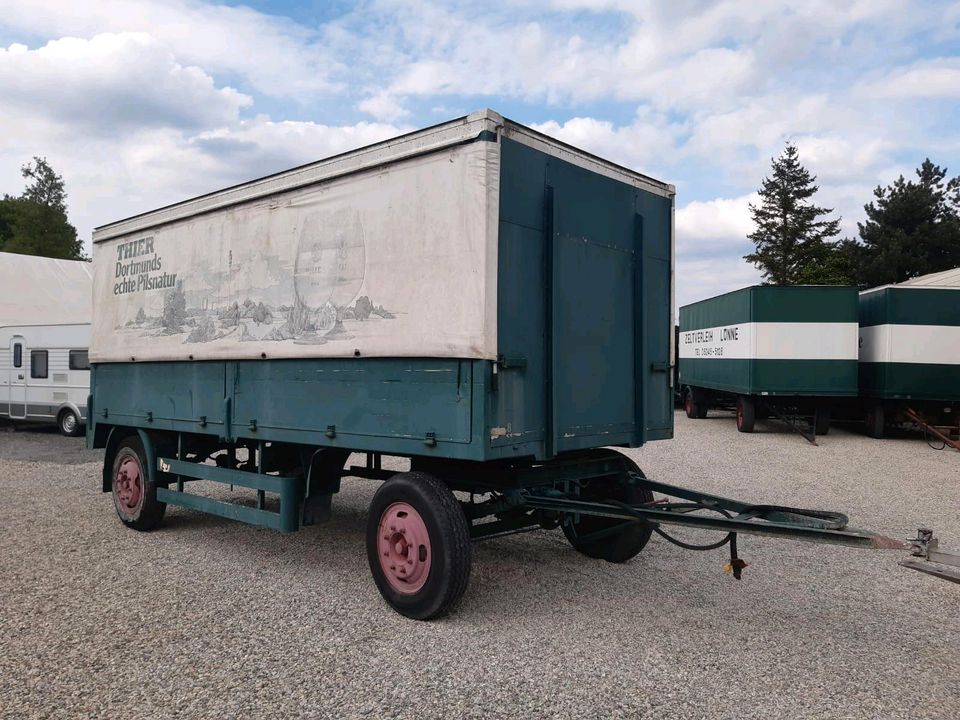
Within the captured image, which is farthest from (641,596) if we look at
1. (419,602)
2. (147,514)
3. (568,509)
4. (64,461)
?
(64,461)

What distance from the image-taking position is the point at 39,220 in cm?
4409

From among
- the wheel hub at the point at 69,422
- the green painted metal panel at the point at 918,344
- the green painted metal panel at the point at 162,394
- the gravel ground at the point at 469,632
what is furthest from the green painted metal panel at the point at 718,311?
the wheel hub at the point at 69,422

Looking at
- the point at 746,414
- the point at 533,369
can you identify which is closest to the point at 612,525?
the point at 533,369

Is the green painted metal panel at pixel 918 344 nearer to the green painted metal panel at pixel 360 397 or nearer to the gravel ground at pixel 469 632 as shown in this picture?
the gravel ground at pixel 469 632

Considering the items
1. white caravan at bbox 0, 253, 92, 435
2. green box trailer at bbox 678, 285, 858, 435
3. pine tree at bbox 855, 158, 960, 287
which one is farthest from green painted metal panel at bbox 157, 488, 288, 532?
pine tree at bbox 855, 158, 960, 287

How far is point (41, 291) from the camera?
860 inches

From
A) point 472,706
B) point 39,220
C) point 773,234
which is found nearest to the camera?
point 472,706

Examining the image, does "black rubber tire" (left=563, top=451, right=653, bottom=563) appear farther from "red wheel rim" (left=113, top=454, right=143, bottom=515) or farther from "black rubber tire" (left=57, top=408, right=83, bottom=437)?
"black rubber tire" (left=57, top=408, right=83, bottom=437)

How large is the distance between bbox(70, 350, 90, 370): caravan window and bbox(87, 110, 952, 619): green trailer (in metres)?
10.4

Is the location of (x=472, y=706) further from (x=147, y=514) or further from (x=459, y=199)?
(x=147, y=514)

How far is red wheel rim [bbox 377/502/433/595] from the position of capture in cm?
467

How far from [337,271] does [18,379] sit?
15521mm

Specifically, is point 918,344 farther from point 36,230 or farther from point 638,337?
point 36,230

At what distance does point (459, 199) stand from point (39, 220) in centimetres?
4836
